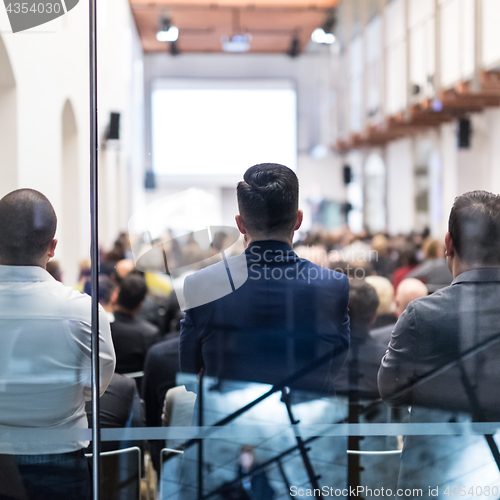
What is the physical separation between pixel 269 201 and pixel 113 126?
0.58m

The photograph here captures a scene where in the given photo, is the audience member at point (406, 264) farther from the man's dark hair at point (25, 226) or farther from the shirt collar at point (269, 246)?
the man's dark hair at point (25, 226)

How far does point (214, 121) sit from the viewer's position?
1.92 m

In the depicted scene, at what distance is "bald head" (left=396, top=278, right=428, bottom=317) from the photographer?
6.05ft

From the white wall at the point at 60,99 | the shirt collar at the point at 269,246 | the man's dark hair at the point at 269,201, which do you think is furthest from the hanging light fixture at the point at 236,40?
the shirt collar at the point at 269,246

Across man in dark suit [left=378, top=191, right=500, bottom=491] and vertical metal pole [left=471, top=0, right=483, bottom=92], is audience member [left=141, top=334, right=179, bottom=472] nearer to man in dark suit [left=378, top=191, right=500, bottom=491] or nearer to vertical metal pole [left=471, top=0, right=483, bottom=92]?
man in dark suit [left=378, top=191, right=500, bottom=491]

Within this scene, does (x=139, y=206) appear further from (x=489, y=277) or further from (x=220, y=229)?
(x=489, y=277)

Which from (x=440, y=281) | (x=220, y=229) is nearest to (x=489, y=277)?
(x=440, y=281)

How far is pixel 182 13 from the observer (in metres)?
2.00

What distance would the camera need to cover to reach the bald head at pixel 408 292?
1845mm

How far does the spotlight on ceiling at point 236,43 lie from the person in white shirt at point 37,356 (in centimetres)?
72

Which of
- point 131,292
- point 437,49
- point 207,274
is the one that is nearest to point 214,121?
point 207,274

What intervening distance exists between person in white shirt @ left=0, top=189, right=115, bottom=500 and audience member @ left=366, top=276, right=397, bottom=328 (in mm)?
847

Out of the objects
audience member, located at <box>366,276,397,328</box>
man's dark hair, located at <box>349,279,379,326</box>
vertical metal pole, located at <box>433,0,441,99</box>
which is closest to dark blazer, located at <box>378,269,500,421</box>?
man's dark hair, located at <box>349,279,379,326</box>

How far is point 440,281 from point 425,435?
1.30 ft
